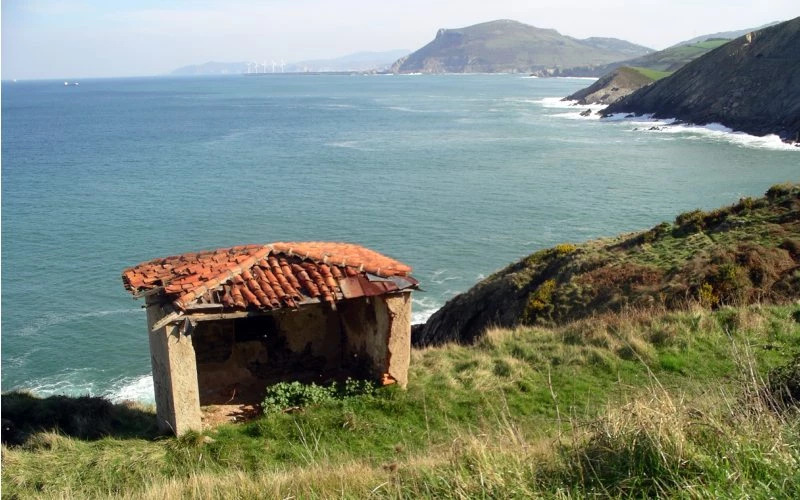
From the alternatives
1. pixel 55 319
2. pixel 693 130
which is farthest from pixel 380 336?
pixel 693 130

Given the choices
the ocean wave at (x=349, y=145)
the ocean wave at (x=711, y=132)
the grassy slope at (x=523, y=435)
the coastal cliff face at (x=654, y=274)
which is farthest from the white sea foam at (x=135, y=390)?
the ocean wave at (x=711, y=132)

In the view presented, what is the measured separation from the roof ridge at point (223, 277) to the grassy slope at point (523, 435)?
218cm

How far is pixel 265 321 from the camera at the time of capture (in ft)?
45.9

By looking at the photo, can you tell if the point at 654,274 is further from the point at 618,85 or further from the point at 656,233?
the point at 618,85

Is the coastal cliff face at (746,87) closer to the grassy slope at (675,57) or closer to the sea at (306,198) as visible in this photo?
the sea at (306,198)

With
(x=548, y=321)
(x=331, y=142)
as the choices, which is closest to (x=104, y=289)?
(x=548, y=321)

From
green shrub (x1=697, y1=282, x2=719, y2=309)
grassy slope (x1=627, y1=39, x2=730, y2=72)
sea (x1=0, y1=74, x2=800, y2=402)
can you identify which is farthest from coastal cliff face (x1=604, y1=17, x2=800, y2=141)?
grassy slope (x1=627, y1=39, x2=730, y2=72)

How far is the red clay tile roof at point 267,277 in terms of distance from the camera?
1166 cm

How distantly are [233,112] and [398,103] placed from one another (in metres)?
34.0

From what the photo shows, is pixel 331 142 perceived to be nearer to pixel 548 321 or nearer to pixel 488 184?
pixel 488 184

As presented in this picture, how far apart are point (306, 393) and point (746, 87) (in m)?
87.8

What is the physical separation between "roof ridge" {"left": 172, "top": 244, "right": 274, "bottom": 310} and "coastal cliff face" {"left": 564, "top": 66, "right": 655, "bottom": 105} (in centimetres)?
12039

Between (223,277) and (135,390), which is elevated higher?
(223,277)

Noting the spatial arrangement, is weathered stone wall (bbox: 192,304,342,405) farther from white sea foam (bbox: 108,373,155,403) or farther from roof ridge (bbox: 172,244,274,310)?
white sea foam (bbox: 108,373,155,403)
